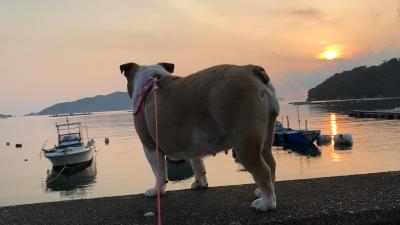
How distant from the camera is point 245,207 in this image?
4.29 meters

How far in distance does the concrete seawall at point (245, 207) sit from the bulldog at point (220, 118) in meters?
0.30

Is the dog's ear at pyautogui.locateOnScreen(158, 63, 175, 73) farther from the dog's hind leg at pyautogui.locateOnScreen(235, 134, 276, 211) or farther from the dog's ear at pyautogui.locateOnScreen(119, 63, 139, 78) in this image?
the dog's hind leg at pyautogui.locateOnScreen(235, 134, 276, 211)

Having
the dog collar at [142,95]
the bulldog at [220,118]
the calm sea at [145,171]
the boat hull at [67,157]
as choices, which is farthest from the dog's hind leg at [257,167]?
the boat hull at [67,157]

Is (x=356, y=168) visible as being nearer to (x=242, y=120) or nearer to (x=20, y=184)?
(x=20, y=184)

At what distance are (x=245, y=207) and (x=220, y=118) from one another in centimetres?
104

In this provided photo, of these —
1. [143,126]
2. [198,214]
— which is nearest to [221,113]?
[198,214]

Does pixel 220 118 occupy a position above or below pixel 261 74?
below

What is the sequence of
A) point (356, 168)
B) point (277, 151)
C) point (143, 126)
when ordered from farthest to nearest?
point (277, 151)
point (356, 168)
point (143, 126)

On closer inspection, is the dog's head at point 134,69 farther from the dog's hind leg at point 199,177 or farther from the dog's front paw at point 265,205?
the dog's front paw at point 265,205

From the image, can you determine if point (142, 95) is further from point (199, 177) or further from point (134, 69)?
point (199, 177)

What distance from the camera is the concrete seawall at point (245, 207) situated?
3775mm

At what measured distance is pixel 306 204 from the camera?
421 cm

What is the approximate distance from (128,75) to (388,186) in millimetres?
3579

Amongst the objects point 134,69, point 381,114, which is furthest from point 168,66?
point 381,114
